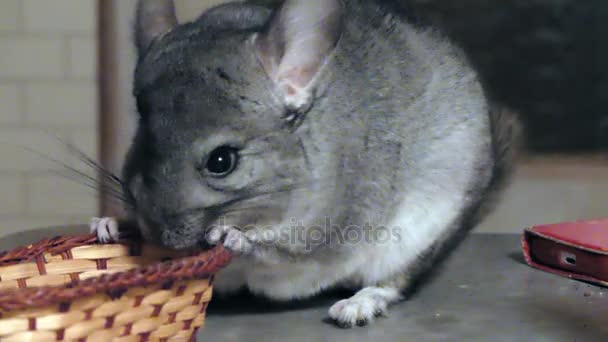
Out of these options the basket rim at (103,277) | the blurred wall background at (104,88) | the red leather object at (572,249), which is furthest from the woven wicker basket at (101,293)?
the blurred wall background at (104,88)

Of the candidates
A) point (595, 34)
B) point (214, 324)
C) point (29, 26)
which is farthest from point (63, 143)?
point (595, 34)

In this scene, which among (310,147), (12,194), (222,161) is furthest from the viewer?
(12,194)

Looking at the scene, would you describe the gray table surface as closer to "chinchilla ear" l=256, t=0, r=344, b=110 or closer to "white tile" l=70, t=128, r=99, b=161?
"chinchilla ear" l=256, t=0, r=344, b=110

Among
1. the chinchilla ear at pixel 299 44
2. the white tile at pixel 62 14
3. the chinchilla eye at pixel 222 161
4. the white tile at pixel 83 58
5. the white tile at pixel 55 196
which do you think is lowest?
the white tile at pixel 55 196

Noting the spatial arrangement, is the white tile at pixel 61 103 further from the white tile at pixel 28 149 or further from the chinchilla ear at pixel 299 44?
the chinchilla ear at pixel 299 44

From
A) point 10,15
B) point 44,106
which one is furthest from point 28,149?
point 10,15

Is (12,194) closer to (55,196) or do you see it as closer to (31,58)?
(55,196)

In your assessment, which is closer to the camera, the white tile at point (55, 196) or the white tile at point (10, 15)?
the white tile at point (10, 15)
